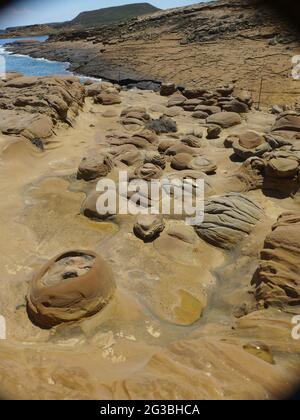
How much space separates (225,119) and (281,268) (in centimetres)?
709

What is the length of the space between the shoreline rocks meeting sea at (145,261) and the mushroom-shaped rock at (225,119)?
0.12 ft

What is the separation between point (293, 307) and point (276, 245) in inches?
30.0

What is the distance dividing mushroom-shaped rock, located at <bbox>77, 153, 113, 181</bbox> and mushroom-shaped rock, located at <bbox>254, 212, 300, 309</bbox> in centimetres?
360

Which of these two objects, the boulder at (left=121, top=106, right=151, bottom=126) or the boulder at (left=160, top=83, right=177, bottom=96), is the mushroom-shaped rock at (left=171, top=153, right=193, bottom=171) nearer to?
the boulder at (left=121, top=106, right=151, bottom=126)

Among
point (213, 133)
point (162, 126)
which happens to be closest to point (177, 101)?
point (162, 126)

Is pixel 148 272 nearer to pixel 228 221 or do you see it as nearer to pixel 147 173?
pixel 228 221

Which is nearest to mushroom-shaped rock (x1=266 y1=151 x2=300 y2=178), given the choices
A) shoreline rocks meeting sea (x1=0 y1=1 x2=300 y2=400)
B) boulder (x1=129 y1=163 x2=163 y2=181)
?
shoreline rocks meeting sea (x1=0 y1=1 x2=300 y2=400)

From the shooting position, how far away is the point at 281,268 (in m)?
3.39

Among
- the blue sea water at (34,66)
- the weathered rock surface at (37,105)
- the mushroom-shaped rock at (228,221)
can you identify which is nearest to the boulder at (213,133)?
the weathered rock surface at (37,105)

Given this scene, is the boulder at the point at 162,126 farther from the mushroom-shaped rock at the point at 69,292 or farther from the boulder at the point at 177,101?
the mushroom-shaped rock at the point at 69,292

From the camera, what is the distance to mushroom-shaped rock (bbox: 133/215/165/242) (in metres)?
4.67

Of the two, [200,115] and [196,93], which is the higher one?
[196,93]

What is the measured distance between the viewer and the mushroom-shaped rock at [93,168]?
6.29 metres

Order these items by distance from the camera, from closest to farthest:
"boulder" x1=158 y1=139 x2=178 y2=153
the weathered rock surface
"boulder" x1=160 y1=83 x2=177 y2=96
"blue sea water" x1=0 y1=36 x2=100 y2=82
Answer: "boulder" x1=158 y1=139 x2=178 y2=153
the weathered rock surface
"boulder" x1=160 y1=83 x2=177 y2=96
"blue sea water" x1=0 y1=36 x2=100 y2=82
